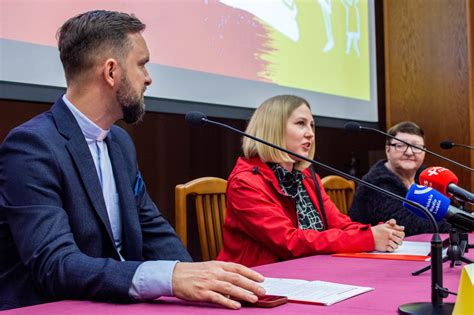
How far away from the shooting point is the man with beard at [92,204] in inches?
39.8

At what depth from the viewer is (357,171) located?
3.99 metres

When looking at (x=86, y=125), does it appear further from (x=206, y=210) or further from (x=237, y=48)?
(x=237, y=48)

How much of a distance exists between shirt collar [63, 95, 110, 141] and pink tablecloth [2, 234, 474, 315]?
18.8 inches

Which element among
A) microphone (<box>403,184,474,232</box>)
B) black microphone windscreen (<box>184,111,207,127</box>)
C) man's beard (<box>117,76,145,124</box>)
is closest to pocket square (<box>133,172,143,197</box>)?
man's beard (<box>117,76,145,124</box>)

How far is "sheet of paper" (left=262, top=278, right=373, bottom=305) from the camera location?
1.04 metres

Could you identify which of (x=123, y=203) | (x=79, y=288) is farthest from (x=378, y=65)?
(x=79, y=288)

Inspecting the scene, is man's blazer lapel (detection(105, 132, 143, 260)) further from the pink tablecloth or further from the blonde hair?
the blonde hair

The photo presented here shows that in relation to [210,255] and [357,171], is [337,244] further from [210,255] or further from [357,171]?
[357,171]

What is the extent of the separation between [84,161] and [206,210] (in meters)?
0.77

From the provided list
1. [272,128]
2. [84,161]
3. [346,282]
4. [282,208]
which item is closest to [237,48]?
[272,128]

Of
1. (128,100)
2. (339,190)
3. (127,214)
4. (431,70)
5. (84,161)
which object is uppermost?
(431,70)

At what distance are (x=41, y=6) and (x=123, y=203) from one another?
867 millimetres

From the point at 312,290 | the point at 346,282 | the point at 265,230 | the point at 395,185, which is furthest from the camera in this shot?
the point at 395,185

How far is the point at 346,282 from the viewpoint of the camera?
1.25 m
